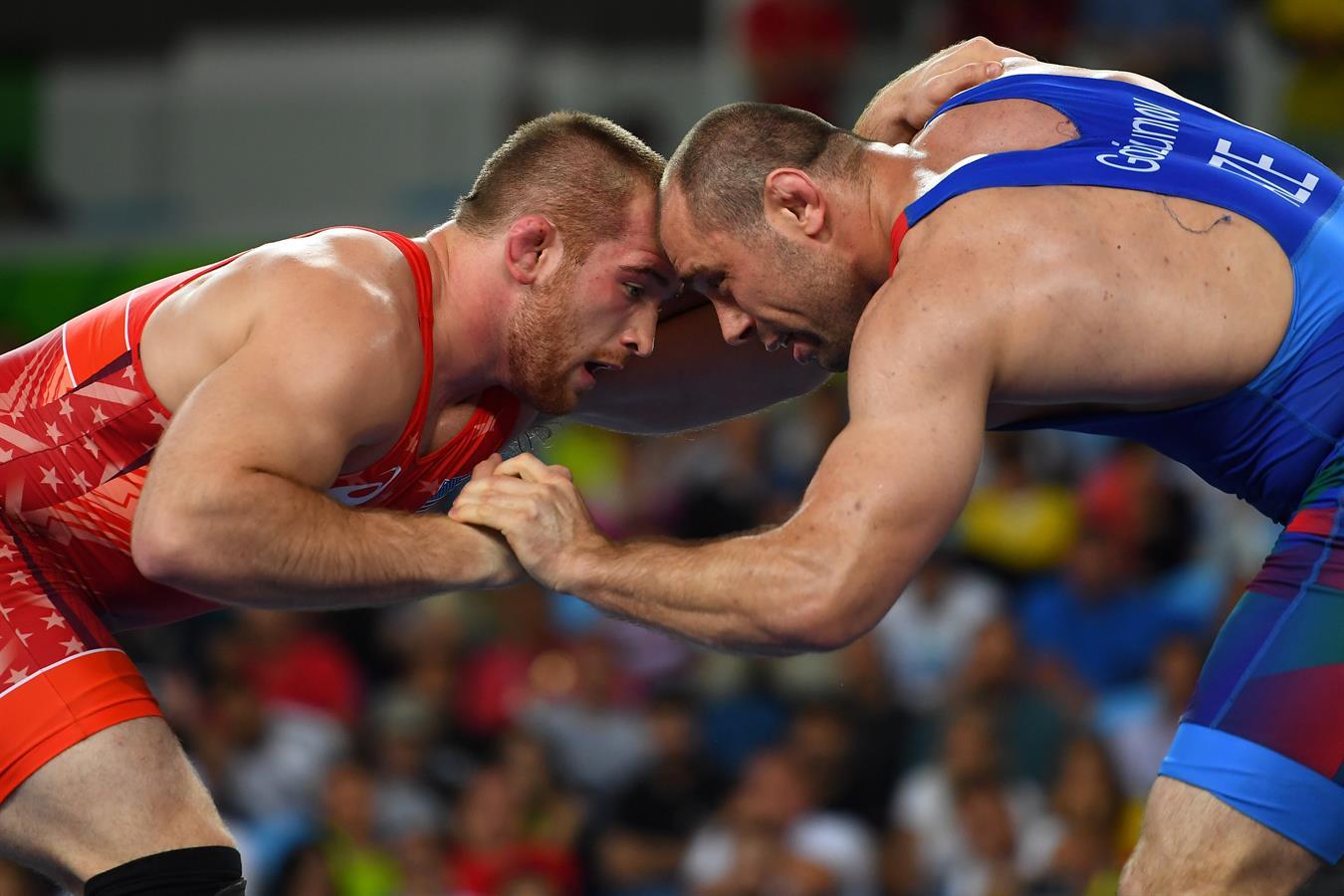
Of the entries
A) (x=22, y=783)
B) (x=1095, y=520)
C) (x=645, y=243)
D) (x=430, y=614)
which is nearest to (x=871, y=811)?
(x=1095, y=520)

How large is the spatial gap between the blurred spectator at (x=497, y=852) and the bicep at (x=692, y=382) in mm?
3357

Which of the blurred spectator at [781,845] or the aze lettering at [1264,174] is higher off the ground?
the aze lettering at [1264,174]

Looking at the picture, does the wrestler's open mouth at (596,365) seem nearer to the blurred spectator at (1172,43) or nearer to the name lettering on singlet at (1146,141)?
the name lettering on singlet at (1146,141)

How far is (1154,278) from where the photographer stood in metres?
3.29

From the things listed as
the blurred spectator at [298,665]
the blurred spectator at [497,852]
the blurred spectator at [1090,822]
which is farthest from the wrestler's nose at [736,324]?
the blurred spectator at [298,665]

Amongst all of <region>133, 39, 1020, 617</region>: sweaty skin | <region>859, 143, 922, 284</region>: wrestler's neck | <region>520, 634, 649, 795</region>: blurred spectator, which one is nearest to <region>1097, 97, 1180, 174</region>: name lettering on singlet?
<region>859, 143, 922, 284</region>: wrestler's neck

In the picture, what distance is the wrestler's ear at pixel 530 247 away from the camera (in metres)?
4.00

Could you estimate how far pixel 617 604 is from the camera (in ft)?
11.4

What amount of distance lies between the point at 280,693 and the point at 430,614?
894 mm

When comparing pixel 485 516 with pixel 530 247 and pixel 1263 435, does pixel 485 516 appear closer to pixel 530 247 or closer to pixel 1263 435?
pixel 530 247

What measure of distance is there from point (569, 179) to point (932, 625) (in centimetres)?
452

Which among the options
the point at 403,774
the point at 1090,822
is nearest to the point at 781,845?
the point at 1090,822

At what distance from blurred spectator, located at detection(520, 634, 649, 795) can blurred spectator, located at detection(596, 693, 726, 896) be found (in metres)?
0.20

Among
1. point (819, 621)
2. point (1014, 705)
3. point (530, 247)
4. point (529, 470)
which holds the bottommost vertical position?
point (1014, 705)
